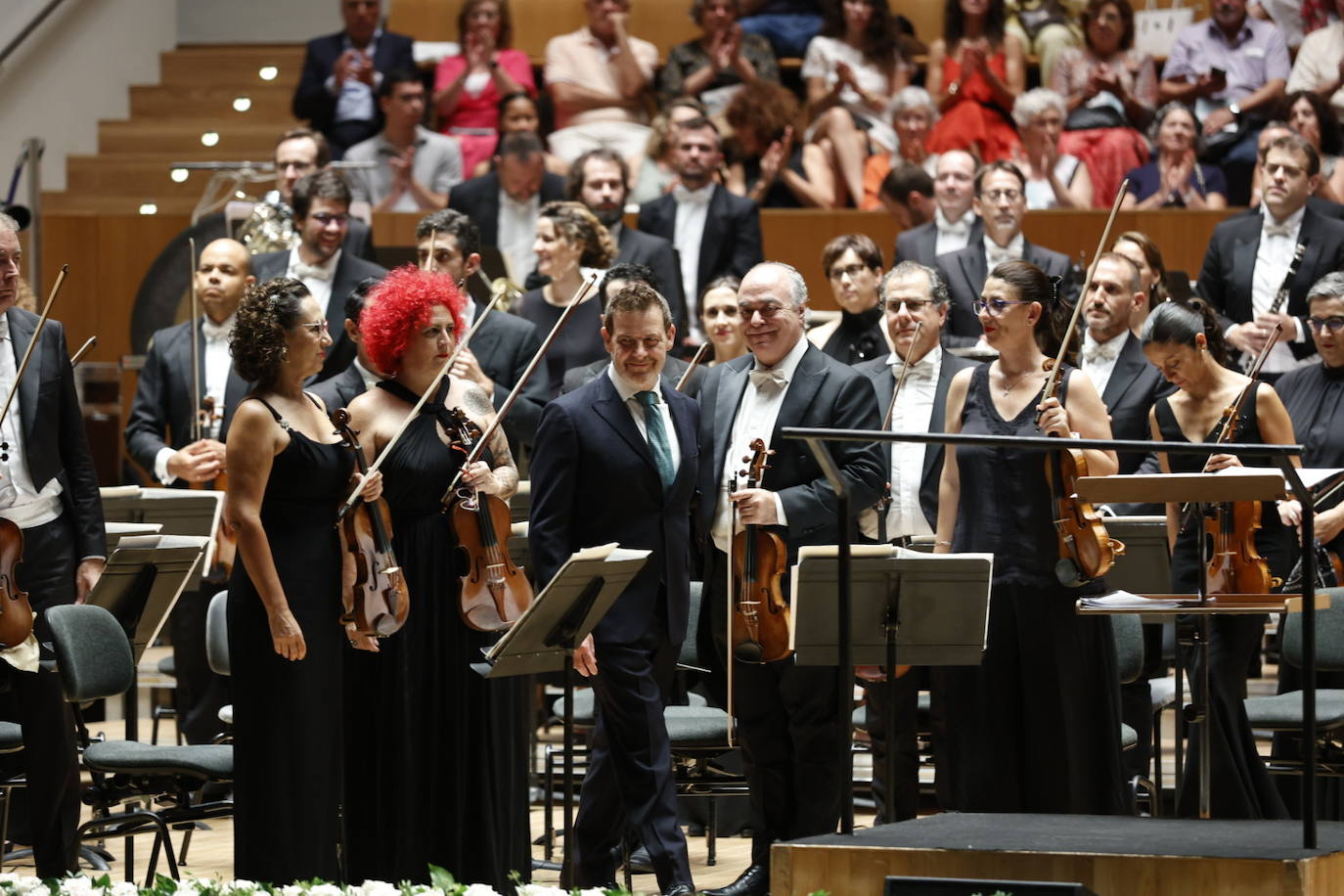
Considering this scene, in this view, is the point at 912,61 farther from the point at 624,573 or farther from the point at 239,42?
the point at 624,573

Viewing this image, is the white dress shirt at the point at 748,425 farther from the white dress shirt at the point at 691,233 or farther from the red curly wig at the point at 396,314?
the white dress shirt at the point at 691,233

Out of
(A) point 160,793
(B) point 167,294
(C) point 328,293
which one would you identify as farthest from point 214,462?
(B) point 167,294

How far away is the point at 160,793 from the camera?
4.51 meters

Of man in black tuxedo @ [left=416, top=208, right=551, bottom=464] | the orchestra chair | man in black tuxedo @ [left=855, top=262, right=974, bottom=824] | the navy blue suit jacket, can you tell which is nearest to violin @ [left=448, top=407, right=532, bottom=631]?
the navy blue suit jacket

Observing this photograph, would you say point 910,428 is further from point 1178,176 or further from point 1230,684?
point 1178,176

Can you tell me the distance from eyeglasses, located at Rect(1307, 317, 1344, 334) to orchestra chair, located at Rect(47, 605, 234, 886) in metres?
2.98

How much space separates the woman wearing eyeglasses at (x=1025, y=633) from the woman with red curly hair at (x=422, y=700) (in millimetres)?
1000

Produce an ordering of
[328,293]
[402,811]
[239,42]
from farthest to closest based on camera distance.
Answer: [239,42] → [328,293] → [402,811]

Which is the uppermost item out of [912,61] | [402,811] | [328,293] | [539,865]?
[912,61]

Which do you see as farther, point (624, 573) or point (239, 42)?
point (239, 42)

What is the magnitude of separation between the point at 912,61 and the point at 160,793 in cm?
509

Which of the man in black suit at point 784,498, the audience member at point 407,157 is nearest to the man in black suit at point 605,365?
the man in black suit at point 784,498

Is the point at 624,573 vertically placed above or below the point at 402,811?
above

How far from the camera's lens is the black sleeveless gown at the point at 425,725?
4.08m
